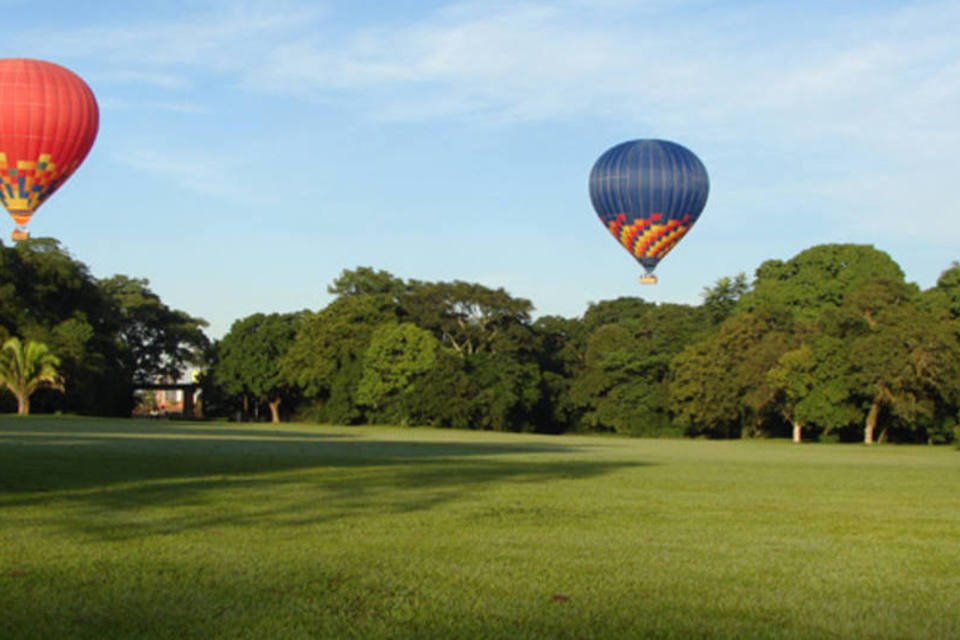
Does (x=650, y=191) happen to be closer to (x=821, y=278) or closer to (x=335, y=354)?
(x=821, y=278)

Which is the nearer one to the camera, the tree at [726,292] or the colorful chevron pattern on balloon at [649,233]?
the colorful chevron pattern on balloon at [649,233]

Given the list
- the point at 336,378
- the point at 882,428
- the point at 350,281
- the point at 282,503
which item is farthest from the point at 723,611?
the point at 350,281

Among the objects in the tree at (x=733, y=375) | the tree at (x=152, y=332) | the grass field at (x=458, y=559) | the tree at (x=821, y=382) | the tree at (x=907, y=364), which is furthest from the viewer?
the tree at (x=152, y=332)

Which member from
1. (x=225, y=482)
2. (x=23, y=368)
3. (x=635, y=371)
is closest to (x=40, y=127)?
(x=23, y=368)

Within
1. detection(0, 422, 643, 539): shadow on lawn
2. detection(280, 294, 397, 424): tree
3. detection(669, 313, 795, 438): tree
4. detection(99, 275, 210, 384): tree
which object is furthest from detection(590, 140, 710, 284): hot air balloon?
detection(99, 275, 210, 384): tree

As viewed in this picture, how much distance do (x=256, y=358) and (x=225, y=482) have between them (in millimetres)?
65575

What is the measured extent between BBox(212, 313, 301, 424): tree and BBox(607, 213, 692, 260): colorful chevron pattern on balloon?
1307 inches

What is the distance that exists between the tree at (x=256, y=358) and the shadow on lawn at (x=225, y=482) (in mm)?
54200

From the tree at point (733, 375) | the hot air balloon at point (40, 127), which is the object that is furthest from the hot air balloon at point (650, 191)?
the hot air balloon at point (40, 127)

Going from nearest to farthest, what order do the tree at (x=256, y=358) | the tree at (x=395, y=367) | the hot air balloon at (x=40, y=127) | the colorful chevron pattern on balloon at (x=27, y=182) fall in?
the hot air balloon at (x=40, y=127) → the colorful chevron pattern on balloon at (x=27, y=182) → the tree at (x=395, y=367) → the tree at (x=256, y=358)

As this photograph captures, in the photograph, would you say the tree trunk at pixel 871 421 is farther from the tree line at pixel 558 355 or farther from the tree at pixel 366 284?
the tree at pixel 366 284

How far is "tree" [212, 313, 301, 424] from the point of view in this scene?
79.4 m

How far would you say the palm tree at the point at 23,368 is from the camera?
58375mm

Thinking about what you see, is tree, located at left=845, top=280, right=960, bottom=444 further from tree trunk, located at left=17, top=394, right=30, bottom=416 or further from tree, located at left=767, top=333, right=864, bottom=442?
tree trunk, located at left=17, top=394, right=30, bottom=416
